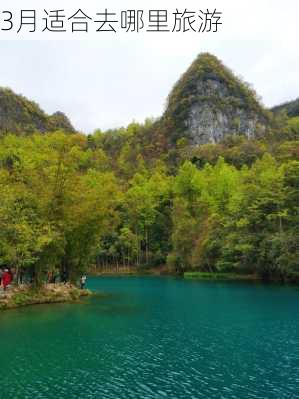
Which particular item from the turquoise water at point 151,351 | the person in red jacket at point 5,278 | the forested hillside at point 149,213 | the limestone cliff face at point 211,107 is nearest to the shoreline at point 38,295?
the person in red jacket at point 5,278

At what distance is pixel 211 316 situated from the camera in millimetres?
28984

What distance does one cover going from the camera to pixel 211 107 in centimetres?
13725

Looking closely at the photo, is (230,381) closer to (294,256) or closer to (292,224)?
(294,256)

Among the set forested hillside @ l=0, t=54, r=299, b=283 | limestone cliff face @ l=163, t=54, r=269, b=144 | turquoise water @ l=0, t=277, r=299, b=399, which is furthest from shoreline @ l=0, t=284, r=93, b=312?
limestone cliff face @ l=163, t=54, r=269, b=144

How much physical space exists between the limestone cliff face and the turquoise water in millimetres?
105113

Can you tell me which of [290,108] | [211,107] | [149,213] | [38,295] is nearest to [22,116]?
[211,107]

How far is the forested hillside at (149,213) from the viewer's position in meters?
36.2

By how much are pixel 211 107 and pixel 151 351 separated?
124 m

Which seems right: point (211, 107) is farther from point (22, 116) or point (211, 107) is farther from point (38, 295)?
point (38, 295)

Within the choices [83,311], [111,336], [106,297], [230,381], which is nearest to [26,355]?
[111,336]

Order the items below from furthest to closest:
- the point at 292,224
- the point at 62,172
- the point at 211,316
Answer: the point at 292,224
the point at 62,172
the point at 211,316

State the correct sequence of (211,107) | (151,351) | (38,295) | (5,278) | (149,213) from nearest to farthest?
1. (151,351)
2. (5,278)
3. (38,295)
4. (149,213)
5. (211,107)

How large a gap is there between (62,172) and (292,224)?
26811 millimetres

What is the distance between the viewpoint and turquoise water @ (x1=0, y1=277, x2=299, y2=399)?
14.8m
